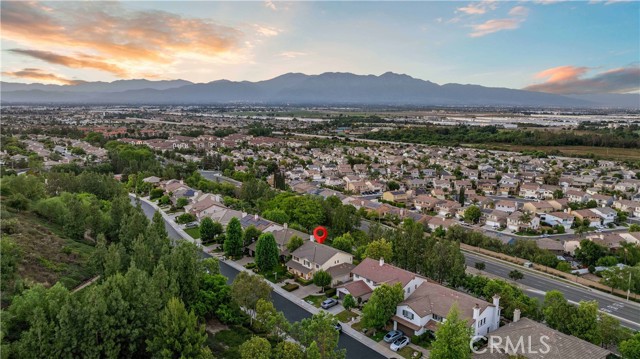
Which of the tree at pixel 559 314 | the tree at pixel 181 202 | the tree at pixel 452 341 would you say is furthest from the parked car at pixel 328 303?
the tree at pixel 181 202

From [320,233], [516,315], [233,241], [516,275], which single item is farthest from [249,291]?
[516,275]

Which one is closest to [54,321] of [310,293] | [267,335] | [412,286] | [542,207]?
[267,335]

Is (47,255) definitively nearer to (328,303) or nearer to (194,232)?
(194,232)

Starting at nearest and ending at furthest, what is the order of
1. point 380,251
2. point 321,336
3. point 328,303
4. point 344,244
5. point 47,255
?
point 321,336 < point 328,303 < point 47,255 < point 380,251 < point 344,244

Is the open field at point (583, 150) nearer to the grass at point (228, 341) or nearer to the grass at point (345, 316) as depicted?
the grass at point (345, 316)

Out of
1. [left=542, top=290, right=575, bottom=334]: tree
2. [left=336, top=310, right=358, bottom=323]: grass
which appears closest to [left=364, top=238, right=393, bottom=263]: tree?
[left=336, top=310, right=358, bottom=323]: grass

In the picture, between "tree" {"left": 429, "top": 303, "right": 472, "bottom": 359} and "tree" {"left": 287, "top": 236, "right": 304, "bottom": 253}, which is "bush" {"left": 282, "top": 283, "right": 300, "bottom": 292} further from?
"tree" {"left": 429, "top": 303, "right": 472, "bottom": 359}
